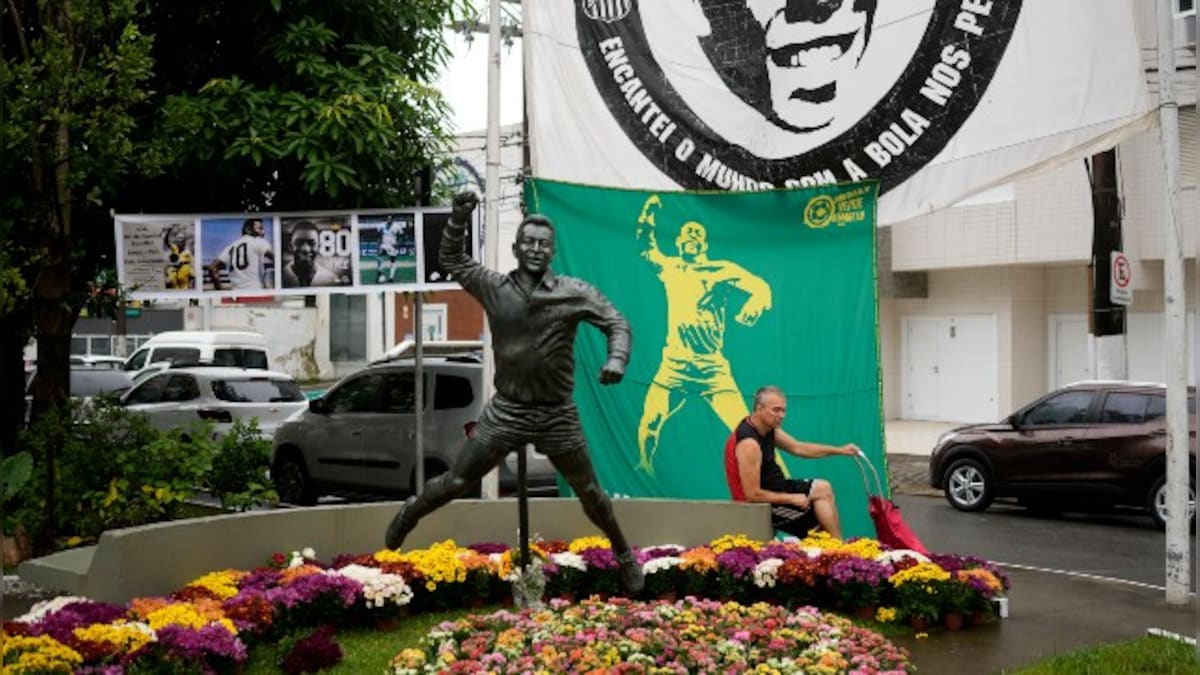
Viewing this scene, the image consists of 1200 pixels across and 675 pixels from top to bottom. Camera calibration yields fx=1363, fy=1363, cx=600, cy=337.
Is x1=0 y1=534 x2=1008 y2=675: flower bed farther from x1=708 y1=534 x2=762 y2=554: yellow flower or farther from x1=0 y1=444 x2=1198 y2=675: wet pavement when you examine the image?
x1=0 y1=444 x2=1198 y2=675: wet pavement

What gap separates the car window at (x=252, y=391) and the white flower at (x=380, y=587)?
11.0m

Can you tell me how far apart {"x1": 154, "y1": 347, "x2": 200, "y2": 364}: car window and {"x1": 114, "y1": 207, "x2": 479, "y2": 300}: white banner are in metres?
17.4

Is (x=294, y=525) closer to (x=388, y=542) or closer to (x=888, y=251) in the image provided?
(x=388, y=542)

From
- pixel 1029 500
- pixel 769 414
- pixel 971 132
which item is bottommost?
pixel 1029 500

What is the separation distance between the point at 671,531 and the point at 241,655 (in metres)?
3.60

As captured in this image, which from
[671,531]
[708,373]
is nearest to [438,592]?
[671,531]

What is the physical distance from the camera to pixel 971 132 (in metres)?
10.8

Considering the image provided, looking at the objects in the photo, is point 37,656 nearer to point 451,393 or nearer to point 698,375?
point 698,375

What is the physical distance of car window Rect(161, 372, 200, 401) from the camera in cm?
1878

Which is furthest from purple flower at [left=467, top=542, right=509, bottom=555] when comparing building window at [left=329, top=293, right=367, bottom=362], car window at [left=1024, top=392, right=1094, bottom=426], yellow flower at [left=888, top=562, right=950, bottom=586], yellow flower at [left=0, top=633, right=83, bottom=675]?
building window at [left=329, top=293, right=367, bottom=362]

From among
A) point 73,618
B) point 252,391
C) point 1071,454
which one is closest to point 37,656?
point 73,618

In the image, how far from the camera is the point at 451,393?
47.7 ft

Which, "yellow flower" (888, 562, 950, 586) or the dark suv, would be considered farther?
the dark suv

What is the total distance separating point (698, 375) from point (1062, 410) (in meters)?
5.95
